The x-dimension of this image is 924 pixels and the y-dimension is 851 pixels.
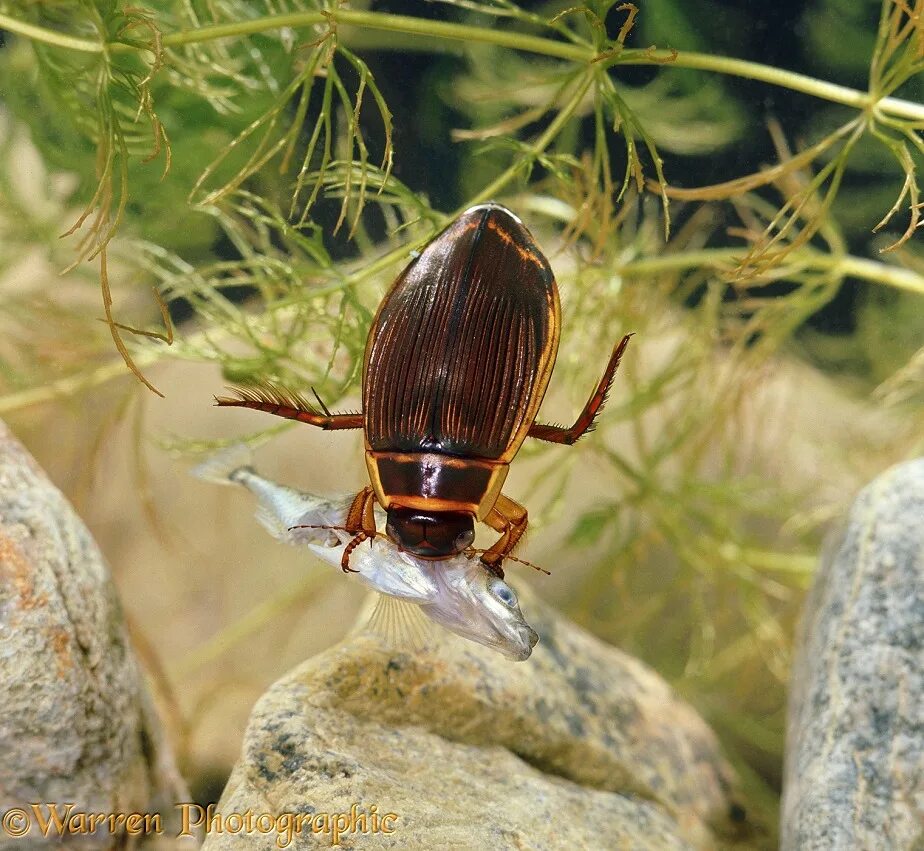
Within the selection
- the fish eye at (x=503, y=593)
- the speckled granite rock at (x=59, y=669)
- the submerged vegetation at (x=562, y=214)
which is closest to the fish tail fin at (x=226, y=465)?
the submerged vegetation at (x=562, y=214)

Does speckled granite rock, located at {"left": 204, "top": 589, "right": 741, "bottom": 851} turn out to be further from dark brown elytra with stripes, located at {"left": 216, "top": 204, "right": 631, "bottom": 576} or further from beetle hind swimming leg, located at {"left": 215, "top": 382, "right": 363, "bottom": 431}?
beetle hind swimming leg, located at {"left": 215, "top": 382, "right": 363, "bottom": 431}

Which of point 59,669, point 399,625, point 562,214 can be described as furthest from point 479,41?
point 59,669

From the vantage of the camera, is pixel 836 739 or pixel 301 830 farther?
pixel 836 739

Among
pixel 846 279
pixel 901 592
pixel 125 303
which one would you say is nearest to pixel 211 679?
pixel 125 303

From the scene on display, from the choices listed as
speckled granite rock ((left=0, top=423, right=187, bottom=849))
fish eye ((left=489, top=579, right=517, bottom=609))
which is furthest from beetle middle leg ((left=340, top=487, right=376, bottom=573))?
speckled granite rock ((left=0, top=423, right=187, bottom=849))

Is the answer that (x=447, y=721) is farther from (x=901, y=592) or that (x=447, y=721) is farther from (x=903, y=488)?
(x=903, y=488)
